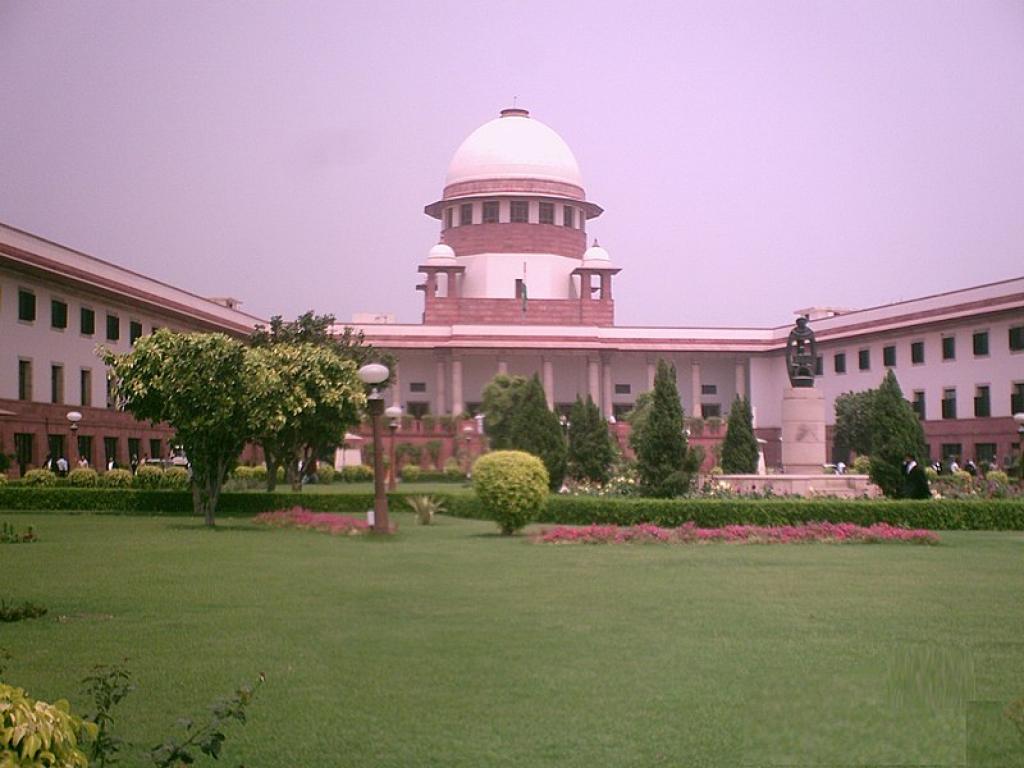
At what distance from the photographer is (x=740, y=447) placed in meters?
28.4

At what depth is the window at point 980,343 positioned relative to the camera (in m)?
41.7

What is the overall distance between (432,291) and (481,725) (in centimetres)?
5070

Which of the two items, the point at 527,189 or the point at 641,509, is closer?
the point at 641,509

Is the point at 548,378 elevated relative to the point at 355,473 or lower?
elevated

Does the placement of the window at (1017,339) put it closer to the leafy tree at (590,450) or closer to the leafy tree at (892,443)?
the leafy tree at (590,450)

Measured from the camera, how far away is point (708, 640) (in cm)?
823

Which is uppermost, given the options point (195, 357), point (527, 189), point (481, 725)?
point (527, 189)

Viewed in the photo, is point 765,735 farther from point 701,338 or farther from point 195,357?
point 701,338

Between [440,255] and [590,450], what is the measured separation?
89.2ft

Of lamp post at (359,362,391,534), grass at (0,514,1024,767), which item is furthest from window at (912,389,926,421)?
grass at (0,514,1024,767)

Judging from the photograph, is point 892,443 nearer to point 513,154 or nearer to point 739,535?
point 739,535

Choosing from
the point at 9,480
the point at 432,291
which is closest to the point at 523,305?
the point at 432,291

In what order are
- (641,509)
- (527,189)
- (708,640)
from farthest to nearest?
1. (527,189)
2. (641,509)
3. (708,640)

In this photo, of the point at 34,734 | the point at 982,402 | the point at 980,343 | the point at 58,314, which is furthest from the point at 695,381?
the point at 34,734
